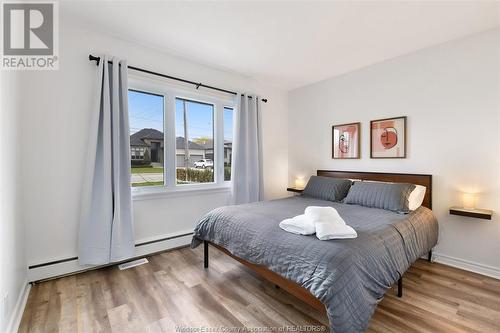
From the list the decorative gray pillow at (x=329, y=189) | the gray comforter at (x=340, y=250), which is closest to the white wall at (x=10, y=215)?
the gray comforter at (x=340, y=250)

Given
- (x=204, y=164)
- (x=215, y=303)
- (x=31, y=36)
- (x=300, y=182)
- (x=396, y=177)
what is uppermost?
(x=31, y=36)

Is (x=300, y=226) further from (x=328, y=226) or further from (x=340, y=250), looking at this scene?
(x=340, y=250)

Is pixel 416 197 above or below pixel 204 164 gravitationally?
below

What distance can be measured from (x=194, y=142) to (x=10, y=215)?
2009 millimetres

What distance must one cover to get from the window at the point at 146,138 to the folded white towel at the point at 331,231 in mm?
2137

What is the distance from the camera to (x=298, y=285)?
1.52m

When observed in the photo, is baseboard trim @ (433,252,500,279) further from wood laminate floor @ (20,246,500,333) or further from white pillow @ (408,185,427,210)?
white pillow @ (408,185,427,210)

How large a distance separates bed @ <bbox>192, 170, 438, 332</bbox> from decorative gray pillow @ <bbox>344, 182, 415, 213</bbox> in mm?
126

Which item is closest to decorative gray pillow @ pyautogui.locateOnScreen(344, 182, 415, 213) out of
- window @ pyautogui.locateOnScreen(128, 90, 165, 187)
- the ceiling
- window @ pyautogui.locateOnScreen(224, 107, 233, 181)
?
the ceiling

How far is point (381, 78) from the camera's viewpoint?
3061 millimetres

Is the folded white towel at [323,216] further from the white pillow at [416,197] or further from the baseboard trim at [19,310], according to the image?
the baseboard trim at [19,310]

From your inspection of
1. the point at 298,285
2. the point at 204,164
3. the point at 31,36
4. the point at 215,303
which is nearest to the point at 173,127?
the point at 204,164

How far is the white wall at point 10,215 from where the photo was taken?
4.62ft

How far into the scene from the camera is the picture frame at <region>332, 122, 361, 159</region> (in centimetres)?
330
